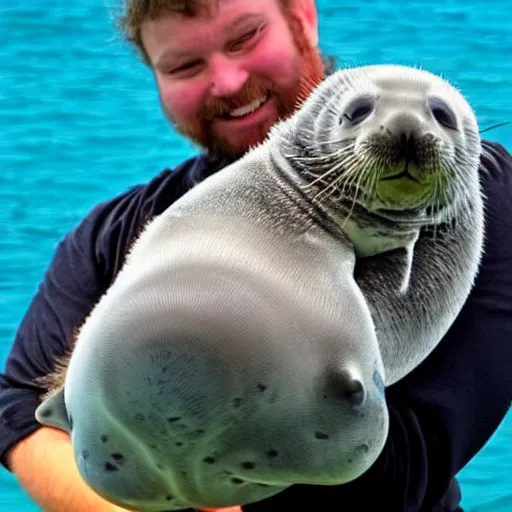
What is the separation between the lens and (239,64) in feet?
6.48

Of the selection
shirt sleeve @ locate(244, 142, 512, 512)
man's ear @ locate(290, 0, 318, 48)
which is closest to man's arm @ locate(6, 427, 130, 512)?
shirt sleeve @ locate(244, 142, 512, 512)

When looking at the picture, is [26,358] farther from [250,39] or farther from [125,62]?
[125,62]

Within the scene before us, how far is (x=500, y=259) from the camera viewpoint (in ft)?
5.76

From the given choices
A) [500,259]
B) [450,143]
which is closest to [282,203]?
[450,143]

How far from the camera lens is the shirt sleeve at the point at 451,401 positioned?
1540mm

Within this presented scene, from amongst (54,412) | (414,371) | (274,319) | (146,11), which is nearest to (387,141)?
(274,319)

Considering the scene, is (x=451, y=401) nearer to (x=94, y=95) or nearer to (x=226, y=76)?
(x=226, y=76)

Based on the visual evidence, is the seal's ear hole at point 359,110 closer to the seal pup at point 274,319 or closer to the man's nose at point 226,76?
the seal pup at point 274,319

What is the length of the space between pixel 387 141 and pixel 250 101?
0.90 meters

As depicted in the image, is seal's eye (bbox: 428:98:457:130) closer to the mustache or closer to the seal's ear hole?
the seal's ear hole

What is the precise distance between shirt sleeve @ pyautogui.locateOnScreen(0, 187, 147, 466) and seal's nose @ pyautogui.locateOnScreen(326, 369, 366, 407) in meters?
1.03

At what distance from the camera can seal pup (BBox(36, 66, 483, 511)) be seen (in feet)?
3.30

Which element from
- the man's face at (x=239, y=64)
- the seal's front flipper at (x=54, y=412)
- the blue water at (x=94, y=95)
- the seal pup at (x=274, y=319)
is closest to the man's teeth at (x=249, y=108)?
the man's face at (x=239, y=64)

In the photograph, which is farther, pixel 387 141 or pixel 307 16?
pixel 307 16
